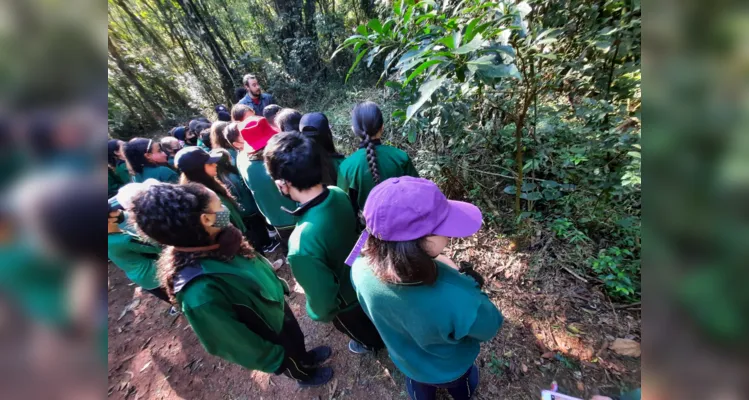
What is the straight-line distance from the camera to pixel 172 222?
151 cm

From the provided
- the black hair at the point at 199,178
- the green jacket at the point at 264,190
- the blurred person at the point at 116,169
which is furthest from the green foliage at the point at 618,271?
the blurred person at the point at 116,169

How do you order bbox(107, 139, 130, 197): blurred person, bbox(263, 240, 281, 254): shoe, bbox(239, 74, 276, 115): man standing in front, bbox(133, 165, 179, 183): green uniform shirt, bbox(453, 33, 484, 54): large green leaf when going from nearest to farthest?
bbox(453, 33, 484, 54): large green leaf, bbox(133, 165, 179, 183): green uniform shirt, bbox(107, 139, 130, 197): blurred person, bbox(263, 240, 281, 254): shoe, bbox(239, 74, 276, 115): man standing in front

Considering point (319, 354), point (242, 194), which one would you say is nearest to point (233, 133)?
point (242, 194)

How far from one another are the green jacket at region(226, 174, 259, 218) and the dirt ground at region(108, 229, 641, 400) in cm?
131

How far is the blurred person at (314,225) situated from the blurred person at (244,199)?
5.36 feet

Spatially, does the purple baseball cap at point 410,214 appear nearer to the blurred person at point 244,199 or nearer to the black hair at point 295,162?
the black hair at point 295,162

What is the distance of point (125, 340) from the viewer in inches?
141

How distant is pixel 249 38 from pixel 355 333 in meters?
13.1

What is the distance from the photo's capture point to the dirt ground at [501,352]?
2.28m

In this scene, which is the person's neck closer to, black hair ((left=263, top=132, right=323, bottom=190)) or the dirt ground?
black hair ((left=263, top=132, right=323, bottom=190))

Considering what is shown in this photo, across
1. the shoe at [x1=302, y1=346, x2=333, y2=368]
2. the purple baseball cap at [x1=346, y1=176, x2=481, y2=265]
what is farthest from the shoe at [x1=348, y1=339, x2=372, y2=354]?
the purple baseball cap at [x1=346, y1=176, x2=481, y2=265]

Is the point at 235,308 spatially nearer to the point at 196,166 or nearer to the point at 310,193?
the point at 310,193

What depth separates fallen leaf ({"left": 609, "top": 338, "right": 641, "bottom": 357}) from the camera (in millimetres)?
2230

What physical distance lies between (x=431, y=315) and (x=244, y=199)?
10.9 feet
